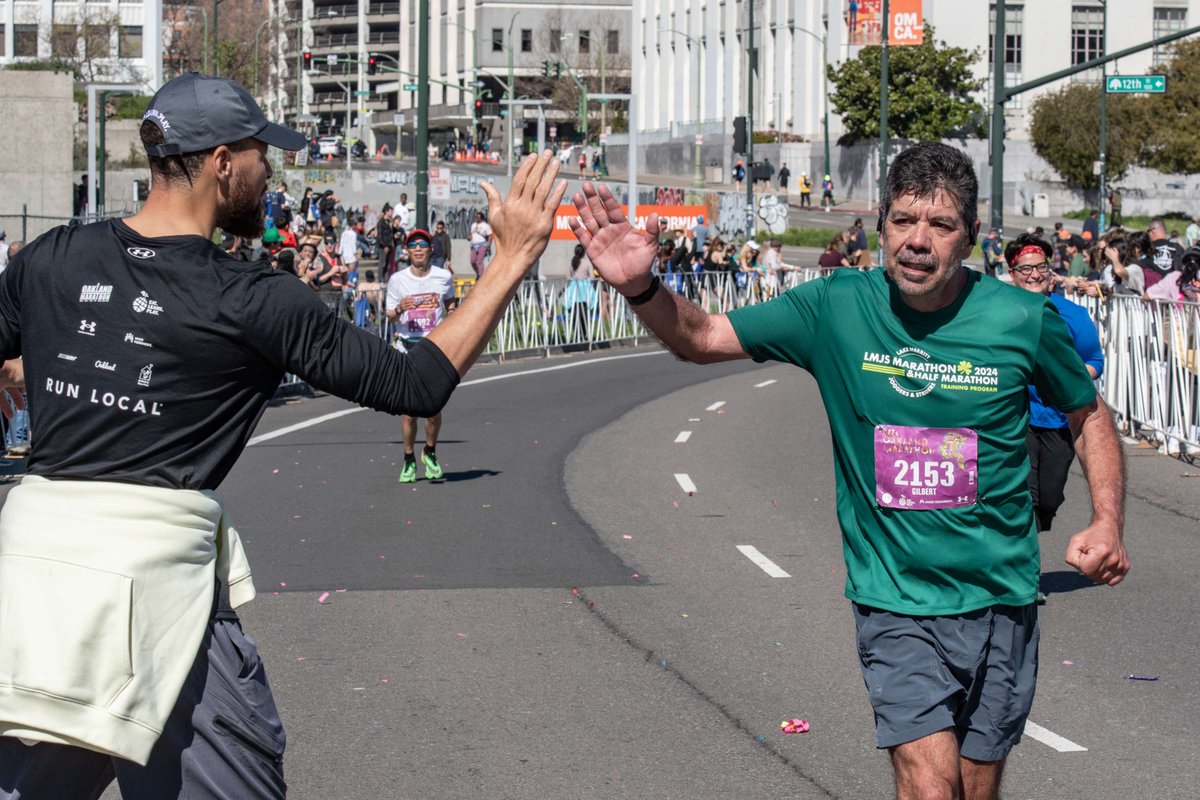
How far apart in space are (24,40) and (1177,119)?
2058 inches

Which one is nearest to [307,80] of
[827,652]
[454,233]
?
[454,233]

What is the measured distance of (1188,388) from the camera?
15672 millimetres

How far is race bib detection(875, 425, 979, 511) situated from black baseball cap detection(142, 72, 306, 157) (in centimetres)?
179

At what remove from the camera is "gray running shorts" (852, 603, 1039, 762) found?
4238 mm

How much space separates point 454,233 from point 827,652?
55.4m

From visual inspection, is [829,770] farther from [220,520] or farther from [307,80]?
[307,80]

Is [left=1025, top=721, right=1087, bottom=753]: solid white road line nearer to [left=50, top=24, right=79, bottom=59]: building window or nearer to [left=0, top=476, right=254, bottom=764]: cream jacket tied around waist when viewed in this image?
[left=0, top=476, right=254, bottom=764]: cream jacket tied around waist

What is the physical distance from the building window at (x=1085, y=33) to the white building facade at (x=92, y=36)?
42.1 m

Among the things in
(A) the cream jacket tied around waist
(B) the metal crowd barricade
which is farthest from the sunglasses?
(B) the metal crowd barricade

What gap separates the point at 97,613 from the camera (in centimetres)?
327

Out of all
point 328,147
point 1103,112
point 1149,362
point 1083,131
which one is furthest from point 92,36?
point 1149,362

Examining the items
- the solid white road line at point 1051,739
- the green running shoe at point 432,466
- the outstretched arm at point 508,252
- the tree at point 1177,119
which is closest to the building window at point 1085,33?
Result: the tree at point 1177,119

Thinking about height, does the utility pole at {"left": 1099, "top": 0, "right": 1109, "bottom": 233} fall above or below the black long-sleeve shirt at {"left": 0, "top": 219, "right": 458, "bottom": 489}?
above

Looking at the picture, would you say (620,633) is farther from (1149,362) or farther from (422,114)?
(422,114)
